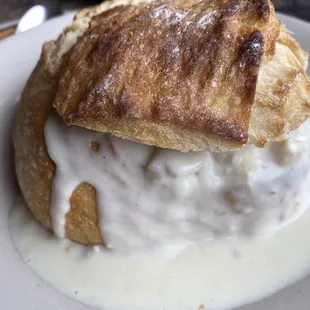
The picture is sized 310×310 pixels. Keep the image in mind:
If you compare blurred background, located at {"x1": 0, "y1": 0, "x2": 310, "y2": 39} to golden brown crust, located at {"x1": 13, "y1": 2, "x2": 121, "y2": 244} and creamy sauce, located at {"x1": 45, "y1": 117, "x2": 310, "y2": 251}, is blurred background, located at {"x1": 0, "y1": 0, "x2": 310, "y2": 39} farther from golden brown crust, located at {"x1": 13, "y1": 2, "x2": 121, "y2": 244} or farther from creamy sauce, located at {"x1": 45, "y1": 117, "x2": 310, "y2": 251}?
creamy sauce, located at {"x1": 45, "y1": 117, "x2": 310, "y2": 251}

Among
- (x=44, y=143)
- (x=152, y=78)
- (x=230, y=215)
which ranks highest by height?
(x=152, y=78)

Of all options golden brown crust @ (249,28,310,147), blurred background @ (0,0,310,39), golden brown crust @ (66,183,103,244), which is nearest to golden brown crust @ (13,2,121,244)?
golden brown crust @ (66,183,103,244)

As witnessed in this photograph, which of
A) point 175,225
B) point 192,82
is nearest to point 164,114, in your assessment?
point 192,82

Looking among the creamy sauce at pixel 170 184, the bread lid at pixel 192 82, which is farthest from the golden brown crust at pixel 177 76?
the creamy sauce at pixel 170 184

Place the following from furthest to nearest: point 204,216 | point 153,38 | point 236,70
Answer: point 204,216, point 153,38, point 236,70

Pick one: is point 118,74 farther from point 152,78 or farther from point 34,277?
point 34,277

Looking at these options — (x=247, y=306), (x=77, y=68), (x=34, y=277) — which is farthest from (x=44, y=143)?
(x=247, y=306)
